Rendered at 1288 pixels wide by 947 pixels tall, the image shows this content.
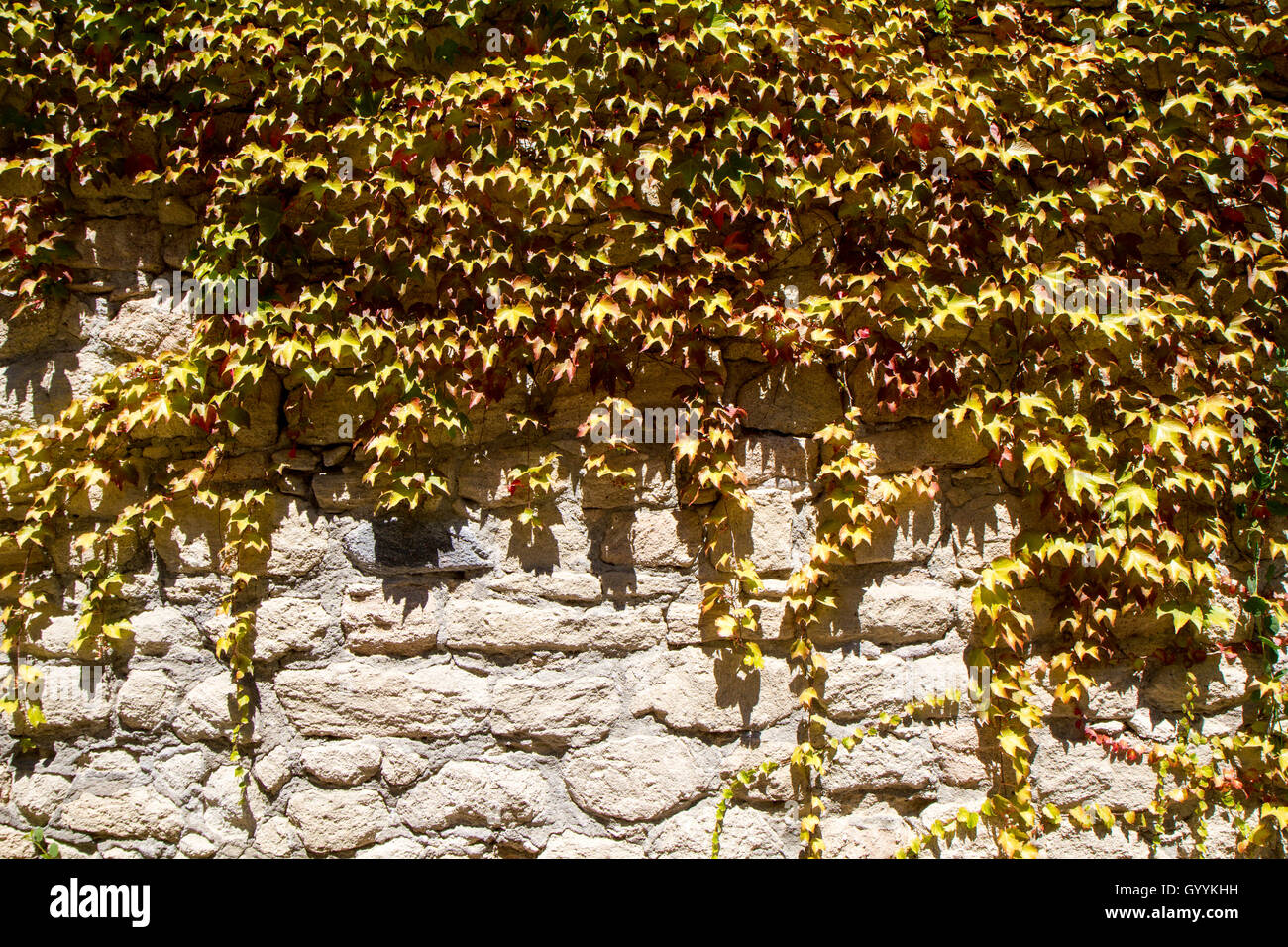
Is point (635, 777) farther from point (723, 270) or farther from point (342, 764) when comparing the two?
point (723, 270)

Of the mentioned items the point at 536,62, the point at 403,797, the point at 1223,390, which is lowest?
the point at 403,797

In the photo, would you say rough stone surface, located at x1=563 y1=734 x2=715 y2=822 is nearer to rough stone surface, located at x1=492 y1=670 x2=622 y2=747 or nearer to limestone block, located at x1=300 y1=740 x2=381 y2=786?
rough stone surface, located at x1=492 y1=670 x2=622 y2=747

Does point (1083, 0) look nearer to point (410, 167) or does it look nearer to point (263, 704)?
point (410, 167)

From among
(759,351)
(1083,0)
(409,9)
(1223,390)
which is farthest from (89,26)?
(1223,390)

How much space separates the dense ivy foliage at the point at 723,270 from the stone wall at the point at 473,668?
0.08 metres

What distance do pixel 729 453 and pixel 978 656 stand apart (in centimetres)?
98

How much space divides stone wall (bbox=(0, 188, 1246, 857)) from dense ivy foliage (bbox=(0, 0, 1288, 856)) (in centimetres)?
8

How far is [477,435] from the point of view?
2.17 m

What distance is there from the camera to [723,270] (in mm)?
2141
